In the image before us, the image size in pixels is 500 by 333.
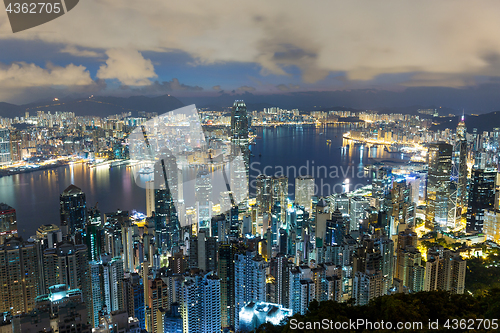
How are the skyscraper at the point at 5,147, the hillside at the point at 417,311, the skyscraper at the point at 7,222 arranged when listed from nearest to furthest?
the hillside at the point at 417,311 → the skyscraper at the point at 7,222 → the skyscraper at the point at 5,147

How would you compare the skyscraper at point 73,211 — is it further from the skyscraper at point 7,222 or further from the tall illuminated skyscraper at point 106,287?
the tall illuminated skyscraper at point 106,287

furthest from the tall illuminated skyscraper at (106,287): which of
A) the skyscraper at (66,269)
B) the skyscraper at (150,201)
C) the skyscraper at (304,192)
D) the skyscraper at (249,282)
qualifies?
the skyscraper at (304,192)

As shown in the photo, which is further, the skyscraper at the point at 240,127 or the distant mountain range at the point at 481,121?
the distant mountain range at the point at 481,121

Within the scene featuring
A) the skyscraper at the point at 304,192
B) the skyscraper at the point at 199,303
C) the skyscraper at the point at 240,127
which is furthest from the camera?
the skyscraper at the point at 240,127

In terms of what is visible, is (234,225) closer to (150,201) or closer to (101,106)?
(150,201)

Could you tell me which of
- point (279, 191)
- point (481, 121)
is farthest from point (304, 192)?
point (481, 121)
